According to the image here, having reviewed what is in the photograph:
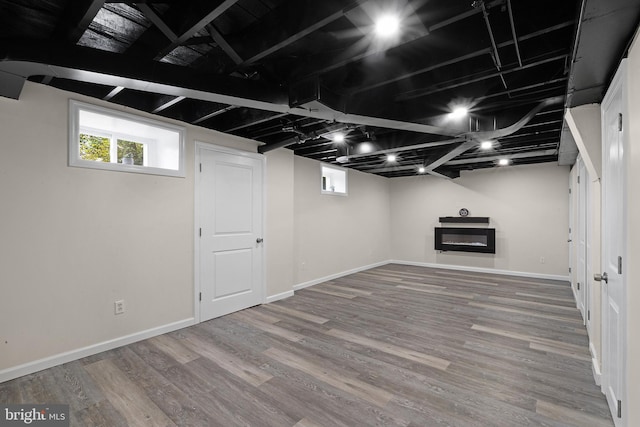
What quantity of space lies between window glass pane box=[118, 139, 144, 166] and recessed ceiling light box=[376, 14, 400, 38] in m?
2.78

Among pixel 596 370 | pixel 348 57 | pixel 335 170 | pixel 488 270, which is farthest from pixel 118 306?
pixel 488 270

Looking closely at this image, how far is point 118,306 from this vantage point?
2.99m

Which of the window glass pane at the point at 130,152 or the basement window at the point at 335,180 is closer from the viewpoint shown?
the window glass pane at the point at 130,152

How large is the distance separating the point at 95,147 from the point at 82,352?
2.03 meters

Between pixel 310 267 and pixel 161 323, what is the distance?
2.75 metres

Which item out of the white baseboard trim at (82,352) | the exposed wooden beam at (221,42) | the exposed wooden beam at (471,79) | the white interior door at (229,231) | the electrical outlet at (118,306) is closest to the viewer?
the exposed wooden beam at (221,42)

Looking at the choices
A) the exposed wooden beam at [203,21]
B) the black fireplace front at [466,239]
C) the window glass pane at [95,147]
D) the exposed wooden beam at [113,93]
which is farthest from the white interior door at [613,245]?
the black fireplace front at [466,239]

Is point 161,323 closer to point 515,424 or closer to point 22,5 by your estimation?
point 22,5

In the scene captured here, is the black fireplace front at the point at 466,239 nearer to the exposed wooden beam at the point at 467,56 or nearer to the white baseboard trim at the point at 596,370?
the white baseboard trim at the point at 596,370

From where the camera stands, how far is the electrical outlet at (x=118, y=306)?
297cm

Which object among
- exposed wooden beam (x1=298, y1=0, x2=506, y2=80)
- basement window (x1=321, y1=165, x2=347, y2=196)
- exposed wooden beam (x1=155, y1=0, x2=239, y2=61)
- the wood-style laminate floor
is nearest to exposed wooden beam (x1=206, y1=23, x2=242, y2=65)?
exposed wooden beam (x1=155, y1=0, x2=239, y2=61)

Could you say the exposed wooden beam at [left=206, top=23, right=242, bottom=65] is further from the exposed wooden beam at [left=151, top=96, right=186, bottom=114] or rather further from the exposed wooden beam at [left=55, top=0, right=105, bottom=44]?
the exposed wooden beam at [left=151, top=96, right=186, bottom=114]

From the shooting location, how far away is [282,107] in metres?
2.49

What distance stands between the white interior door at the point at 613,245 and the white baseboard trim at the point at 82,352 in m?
3.73
